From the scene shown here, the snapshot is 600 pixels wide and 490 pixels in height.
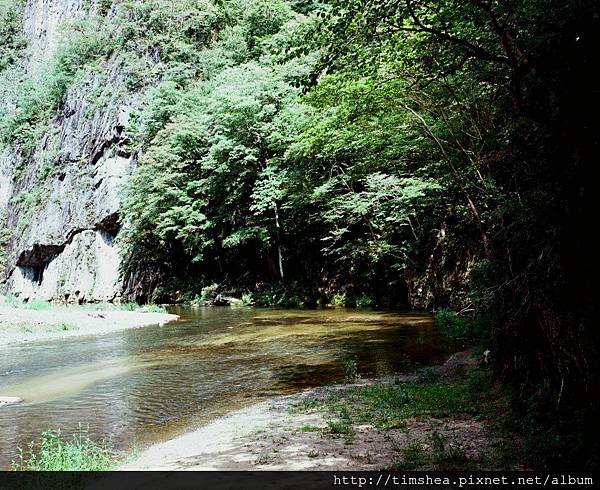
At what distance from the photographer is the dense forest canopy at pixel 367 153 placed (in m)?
4.14

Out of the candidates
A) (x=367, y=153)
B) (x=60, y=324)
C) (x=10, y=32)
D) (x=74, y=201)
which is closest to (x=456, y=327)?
(x=367, y=153)

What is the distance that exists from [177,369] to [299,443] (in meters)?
6.13

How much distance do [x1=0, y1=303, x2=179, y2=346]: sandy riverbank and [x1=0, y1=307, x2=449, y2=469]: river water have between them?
1188 mm

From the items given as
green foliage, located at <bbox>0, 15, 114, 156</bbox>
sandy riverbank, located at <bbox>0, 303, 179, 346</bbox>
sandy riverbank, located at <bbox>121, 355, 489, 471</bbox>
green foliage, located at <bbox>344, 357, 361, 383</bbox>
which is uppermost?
green foliage, located at <bbox>0, 15, 114, 156</bbox>

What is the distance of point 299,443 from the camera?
5180 millimetres

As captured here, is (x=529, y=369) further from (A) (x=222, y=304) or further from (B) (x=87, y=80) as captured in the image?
(B) (x=87, y=80)

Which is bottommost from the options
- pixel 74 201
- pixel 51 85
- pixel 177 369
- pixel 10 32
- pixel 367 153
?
pixel 177 369

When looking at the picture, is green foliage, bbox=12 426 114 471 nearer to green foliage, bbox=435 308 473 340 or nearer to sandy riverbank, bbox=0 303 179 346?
green foliage, bbox=435 308 473 340

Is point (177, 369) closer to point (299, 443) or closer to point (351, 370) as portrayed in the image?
point (351, 370)

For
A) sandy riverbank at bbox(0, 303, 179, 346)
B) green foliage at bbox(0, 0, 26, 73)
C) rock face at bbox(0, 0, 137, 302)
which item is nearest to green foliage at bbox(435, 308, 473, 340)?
sandy riverbank at bbox(0, 303, 179, 346)

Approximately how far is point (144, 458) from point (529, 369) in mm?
4503

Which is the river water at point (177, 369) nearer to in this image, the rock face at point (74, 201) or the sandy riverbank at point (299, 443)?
the sandy riverbank at point (299, 443)

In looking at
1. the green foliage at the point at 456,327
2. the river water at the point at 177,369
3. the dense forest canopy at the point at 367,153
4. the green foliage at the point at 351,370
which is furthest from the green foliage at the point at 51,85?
the green foliage at the point at 456,327

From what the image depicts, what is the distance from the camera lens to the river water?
23.5ft
